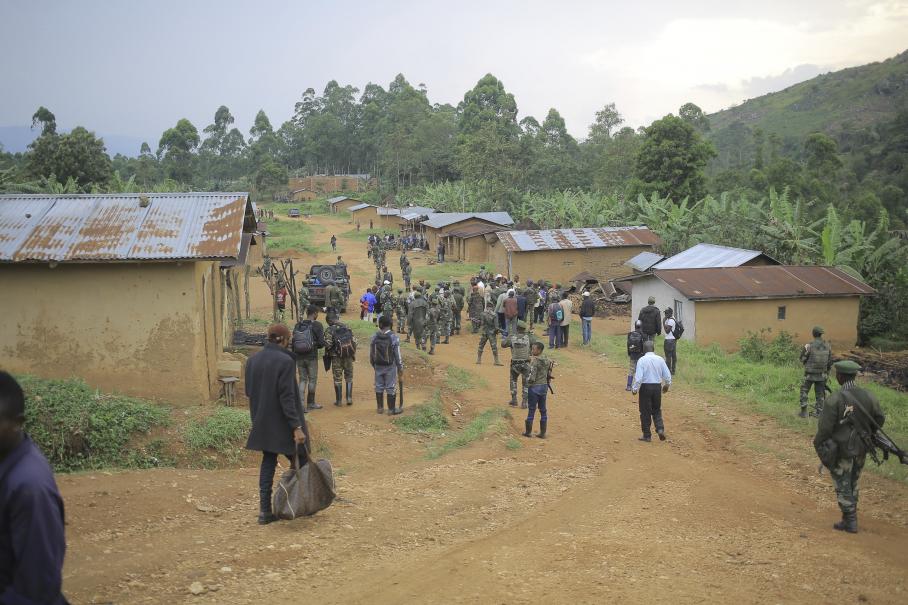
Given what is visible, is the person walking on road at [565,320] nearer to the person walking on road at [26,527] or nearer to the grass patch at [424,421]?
the grass patch at [424,421]

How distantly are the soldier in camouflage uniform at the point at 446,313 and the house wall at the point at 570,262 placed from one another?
13.2 m

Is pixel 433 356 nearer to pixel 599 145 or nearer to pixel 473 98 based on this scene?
pixel 599 145

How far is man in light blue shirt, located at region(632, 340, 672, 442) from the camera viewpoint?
11.0m

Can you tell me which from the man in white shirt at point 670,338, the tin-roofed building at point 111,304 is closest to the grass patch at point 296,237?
the man in white shirt at point 670,338

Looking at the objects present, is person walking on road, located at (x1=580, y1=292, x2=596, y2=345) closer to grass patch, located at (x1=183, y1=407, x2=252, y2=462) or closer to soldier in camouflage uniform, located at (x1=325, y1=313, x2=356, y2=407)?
soldier in camouflage uniform, located at (x1=325, y1=313, x2=356, y2=407)

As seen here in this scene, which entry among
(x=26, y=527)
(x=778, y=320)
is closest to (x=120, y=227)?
(x=26, y=527)

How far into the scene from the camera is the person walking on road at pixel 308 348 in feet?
39.3

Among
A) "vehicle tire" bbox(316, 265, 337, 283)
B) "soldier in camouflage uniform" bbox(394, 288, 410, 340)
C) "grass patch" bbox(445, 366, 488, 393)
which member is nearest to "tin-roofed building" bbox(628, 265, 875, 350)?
"grass patch" bbox(445, 366, 488, 393)

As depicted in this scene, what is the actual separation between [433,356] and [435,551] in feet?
40.3

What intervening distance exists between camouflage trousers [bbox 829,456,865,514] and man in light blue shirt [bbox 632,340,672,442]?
3305 mm

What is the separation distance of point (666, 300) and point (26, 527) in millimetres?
21208

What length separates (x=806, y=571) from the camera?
6.46m

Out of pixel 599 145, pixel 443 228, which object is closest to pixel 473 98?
pixel 599 145

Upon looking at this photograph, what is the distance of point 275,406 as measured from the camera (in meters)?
6.75
